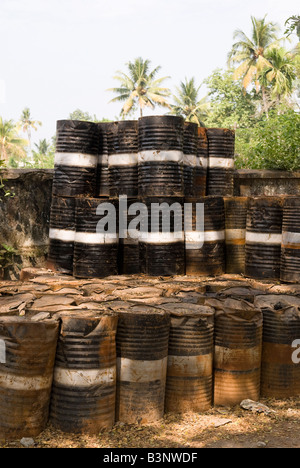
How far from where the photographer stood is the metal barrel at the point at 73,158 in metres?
6.09

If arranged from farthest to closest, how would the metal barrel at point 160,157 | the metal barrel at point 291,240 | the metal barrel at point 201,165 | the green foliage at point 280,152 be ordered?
the green foliage at point 280,152, the metal barrel at point 201,165, the metal barrel at point 160,157, the metal barrel at point 291,240

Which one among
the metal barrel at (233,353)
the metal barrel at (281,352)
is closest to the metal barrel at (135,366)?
the metal barrel at (233,353)

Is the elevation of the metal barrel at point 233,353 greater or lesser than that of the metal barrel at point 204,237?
lesser

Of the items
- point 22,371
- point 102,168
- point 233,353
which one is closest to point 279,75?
point 102,168

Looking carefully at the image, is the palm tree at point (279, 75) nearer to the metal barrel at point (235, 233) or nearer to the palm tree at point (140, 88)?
the palm tree at point (140, 88)

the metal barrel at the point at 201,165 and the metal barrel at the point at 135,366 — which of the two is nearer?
the metal barrel at the point at 135,366

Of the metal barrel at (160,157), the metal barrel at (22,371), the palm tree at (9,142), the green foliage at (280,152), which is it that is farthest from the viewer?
the palm tree at (9,142)

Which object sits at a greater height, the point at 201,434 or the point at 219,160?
the point at 219,160

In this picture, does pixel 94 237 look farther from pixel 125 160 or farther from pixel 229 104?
pixel 229 104

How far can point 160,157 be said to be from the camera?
5.82 metres

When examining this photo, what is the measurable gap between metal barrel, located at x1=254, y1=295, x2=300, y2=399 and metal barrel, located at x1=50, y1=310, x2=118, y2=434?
157 cm

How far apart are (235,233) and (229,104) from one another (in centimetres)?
2460

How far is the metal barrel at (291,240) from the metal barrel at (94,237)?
1.82 meters

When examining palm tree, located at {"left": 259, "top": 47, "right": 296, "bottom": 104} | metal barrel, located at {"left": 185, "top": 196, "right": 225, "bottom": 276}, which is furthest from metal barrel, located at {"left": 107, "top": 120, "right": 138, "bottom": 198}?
palm tree, located at {"left": 259, "top": 47, "right": 296, "bottom": 104}
